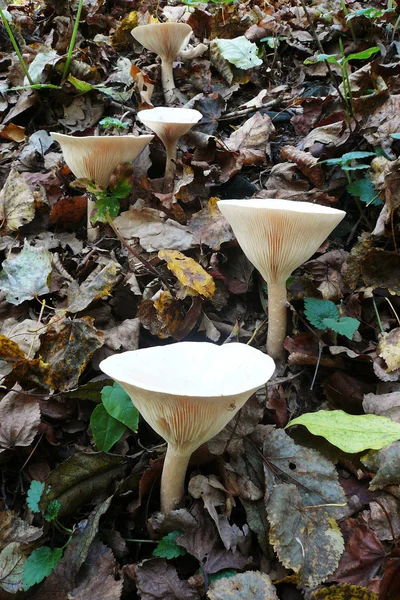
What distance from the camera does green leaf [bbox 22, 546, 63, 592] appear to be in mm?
1456

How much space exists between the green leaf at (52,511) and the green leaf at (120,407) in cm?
37

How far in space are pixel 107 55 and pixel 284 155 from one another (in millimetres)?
2579

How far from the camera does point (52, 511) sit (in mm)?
1608

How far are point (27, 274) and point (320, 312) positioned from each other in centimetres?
162

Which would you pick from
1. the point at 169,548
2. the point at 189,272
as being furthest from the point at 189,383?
the point at 189,272

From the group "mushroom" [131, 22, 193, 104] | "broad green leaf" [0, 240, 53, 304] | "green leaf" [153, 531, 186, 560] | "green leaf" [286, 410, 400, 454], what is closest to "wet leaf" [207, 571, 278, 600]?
"green leaf" [153, 531, 186, 560]

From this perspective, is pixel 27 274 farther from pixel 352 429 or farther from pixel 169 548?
pixel 352 429

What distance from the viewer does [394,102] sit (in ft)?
9.44

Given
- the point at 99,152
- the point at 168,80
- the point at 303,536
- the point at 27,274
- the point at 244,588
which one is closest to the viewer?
→ the point at 244,588

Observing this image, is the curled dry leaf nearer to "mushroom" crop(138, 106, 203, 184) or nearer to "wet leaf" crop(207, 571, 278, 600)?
"wet leaf" crop(207, 571, 278, 600)

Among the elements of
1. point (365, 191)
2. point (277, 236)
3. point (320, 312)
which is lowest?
point (320, 312)

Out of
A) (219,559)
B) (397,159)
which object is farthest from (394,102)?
(219,559)

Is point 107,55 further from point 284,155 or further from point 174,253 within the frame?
point 174,253

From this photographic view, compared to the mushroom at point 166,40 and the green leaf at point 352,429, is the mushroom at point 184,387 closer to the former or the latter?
the green leaf at point 352,429
